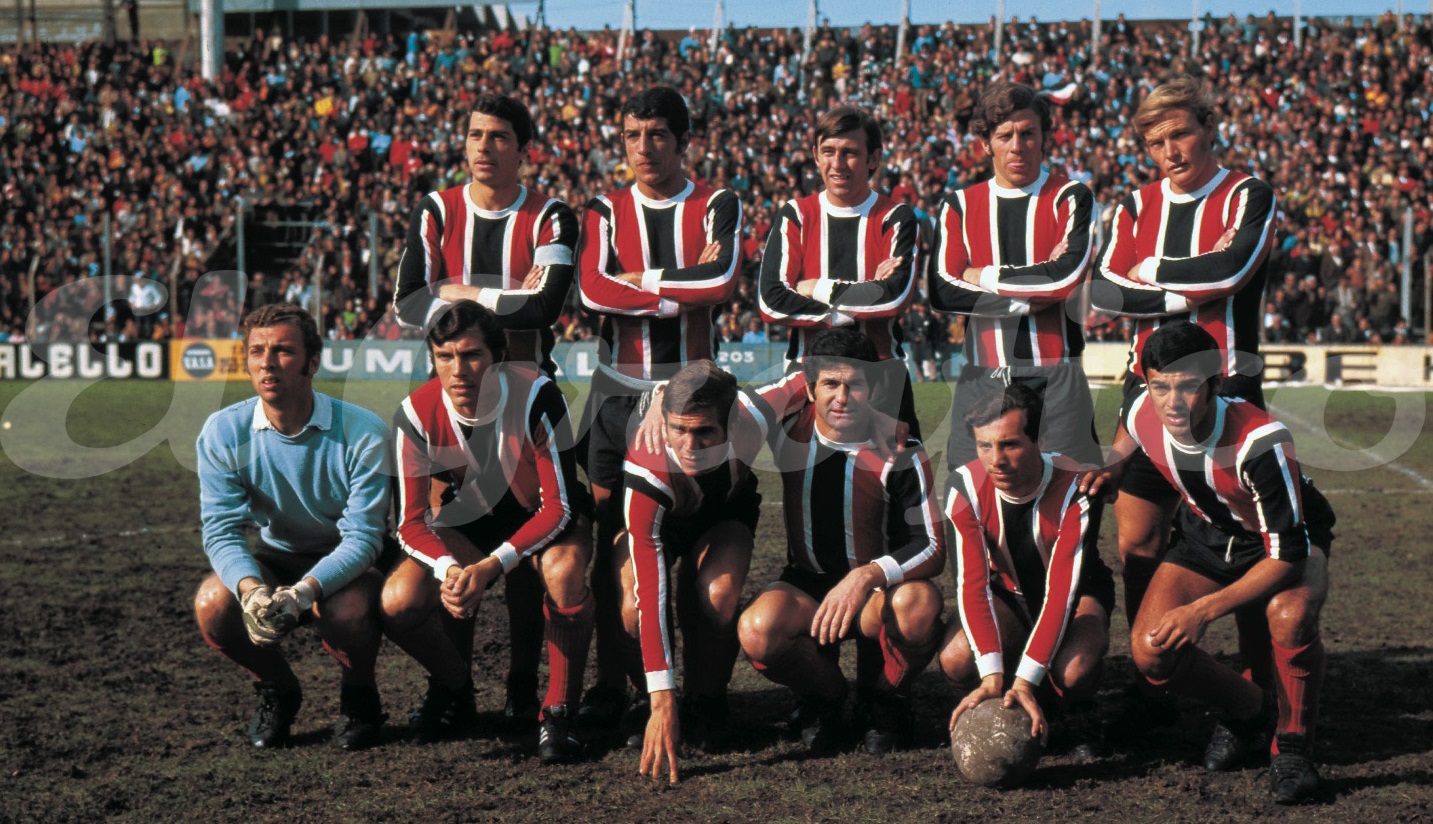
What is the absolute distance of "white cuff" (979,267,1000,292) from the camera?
512cm

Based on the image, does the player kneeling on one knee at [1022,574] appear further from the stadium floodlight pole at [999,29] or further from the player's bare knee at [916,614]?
the stadium floodlight pole at [999,29]

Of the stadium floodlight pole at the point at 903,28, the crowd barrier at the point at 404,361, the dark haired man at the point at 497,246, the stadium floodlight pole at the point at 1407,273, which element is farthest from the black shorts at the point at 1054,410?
the stadium floodlight pole at the point at 903,28

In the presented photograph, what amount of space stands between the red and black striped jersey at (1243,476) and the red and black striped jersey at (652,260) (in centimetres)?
176

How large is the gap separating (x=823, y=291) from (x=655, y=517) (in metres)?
1.21

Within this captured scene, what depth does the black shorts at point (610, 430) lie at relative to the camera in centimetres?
521

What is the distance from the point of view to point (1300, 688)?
4195mm

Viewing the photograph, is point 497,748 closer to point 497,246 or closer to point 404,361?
point 497,246

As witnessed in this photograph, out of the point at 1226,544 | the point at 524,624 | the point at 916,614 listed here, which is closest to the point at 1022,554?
the point at 916,614

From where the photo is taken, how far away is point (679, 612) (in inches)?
191

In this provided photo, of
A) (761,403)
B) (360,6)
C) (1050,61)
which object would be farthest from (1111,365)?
(360,6)

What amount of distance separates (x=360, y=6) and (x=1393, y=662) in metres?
32.5

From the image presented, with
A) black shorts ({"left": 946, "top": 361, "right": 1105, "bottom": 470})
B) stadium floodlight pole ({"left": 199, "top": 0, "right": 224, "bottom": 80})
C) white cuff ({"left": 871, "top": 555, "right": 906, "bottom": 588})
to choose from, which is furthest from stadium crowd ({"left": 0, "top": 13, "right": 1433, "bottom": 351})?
white cuff ({"left": 871, "top": 555, "right": 906, "bottom": 588})

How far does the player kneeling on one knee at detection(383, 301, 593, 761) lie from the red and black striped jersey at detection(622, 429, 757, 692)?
0.24 metres

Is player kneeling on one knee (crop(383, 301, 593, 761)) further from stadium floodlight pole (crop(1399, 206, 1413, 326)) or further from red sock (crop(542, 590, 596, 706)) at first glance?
stadium floodlight pole (crop(1399, 206, 1413, 326))
